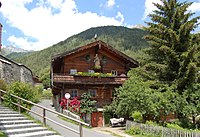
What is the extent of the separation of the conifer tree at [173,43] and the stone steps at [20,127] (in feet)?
49.5

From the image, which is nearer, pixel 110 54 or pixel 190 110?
pixel 190 110

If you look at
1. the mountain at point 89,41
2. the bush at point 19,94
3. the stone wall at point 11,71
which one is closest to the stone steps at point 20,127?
the bush at point 19,94

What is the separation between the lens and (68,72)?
2883 cm

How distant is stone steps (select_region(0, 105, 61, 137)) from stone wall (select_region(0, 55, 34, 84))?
1629cm

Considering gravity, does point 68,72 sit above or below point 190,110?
above

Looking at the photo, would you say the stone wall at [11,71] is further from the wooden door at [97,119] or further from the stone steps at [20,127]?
the stone steps at [20,127]

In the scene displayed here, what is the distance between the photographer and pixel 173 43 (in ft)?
80.2

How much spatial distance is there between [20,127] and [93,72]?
17722 mm

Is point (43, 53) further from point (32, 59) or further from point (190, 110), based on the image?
point (190, 110)

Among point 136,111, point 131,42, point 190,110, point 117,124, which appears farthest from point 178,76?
point 131,42

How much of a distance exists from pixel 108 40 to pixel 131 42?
450 inches

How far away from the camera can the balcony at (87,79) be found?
86.4 feet

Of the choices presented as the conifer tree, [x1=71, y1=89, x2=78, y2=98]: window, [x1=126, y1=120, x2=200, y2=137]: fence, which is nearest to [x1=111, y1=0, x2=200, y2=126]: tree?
the conifer tree

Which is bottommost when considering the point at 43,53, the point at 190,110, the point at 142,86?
the point at 190,110
